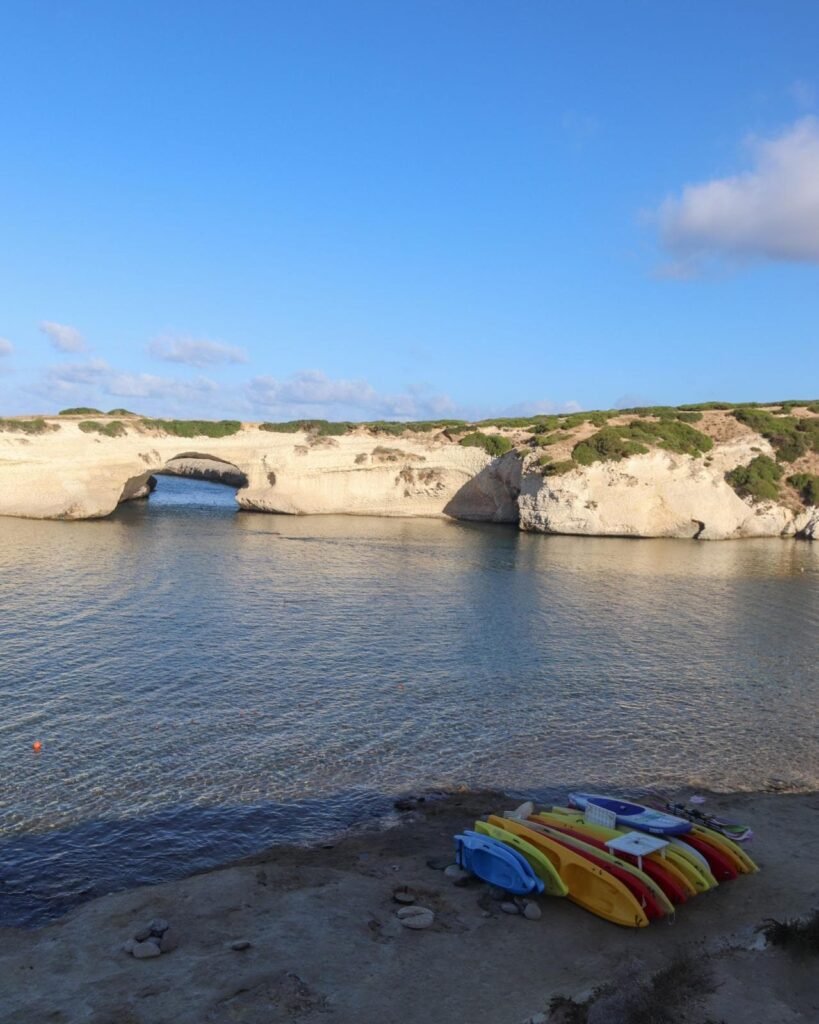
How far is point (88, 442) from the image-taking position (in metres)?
59.6

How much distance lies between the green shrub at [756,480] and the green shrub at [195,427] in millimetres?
40309

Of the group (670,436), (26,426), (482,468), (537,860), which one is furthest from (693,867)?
(482,468)

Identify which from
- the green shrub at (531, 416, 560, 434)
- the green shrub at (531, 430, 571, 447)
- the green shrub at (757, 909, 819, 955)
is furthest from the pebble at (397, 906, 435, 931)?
the green shrub at (531, 416, 560, 434)

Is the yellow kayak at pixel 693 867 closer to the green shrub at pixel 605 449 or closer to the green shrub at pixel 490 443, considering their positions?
the green shrub at pixel 605 449

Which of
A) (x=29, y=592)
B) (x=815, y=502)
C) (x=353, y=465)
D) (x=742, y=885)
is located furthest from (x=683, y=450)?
(x=742, y=885)

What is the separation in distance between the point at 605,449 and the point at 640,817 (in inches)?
1966

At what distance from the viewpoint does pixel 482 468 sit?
227ft

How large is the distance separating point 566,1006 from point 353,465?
5879 cm

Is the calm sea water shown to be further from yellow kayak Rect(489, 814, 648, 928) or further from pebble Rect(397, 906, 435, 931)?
yellow kayak Rect(489, 814, 648, 928)

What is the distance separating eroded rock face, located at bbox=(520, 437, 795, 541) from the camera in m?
61.1

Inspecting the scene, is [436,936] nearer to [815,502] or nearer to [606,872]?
[606,872]

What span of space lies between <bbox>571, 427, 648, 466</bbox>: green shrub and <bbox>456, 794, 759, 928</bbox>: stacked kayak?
160 ft

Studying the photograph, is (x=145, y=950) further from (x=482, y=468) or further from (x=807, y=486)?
(x=807, y=486)

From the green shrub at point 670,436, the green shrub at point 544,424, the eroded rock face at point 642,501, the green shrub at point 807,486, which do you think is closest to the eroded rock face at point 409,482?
the eroded rock face at point 642,501
